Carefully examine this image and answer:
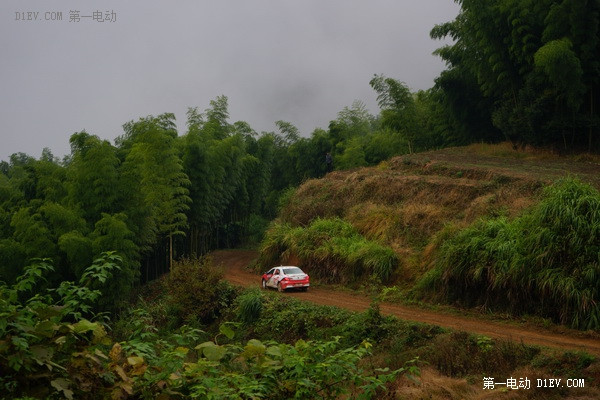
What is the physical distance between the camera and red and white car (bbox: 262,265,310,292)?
19734mm

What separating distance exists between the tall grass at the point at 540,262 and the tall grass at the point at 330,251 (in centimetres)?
383

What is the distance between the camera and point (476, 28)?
2541 cm

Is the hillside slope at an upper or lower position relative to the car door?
upper

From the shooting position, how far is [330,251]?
21406 mm

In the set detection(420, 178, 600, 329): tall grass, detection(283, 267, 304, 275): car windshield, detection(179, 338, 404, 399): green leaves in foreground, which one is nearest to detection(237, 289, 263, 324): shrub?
detection(283, 267, 304, 275): car windshield

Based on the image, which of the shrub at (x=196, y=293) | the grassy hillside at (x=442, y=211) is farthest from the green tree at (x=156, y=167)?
the grassy hillside at (x=442, y=211)

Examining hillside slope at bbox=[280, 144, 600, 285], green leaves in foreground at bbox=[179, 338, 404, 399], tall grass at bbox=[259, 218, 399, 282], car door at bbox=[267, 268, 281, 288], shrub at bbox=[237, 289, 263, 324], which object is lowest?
shrub at bbox=[237, 289, 263, 324]

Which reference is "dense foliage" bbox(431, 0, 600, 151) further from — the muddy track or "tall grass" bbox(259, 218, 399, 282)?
the muddy track

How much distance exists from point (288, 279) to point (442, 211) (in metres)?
6.38

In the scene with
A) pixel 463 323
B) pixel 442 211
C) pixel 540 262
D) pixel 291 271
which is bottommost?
pixel 463 323

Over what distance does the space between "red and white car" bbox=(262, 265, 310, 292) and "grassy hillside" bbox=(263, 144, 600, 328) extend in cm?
161

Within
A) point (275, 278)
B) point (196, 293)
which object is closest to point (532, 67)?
point (275, 278)

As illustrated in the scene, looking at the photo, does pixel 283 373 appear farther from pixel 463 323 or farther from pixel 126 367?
pixel 463 323

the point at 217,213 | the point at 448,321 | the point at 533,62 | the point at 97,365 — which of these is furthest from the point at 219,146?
the point at 97,365
